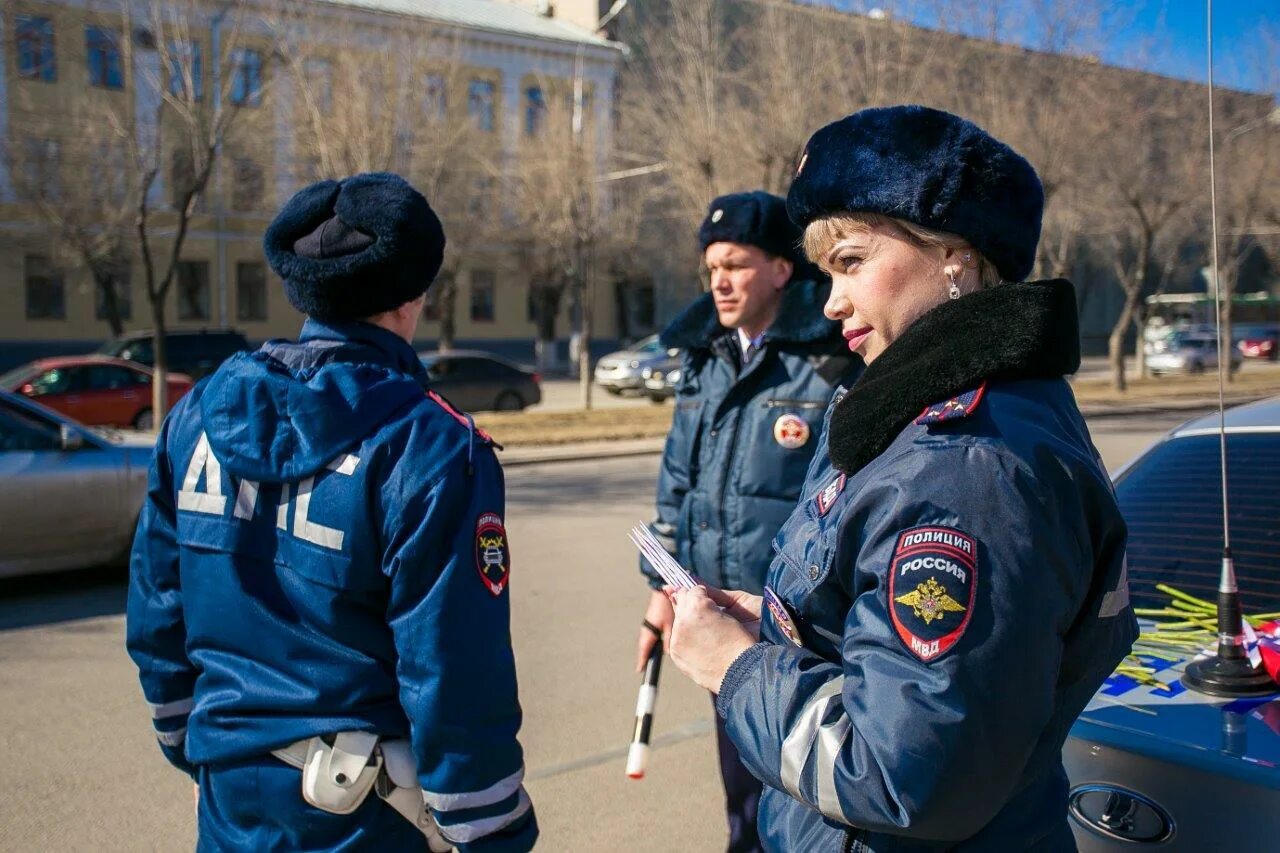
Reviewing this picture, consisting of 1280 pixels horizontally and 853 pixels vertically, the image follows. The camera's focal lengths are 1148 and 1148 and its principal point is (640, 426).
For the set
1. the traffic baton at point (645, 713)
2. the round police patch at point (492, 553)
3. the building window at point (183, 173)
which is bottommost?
the traffic baton at point (645, 713)

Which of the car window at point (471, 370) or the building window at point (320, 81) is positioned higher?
the building window at point (320, 81)

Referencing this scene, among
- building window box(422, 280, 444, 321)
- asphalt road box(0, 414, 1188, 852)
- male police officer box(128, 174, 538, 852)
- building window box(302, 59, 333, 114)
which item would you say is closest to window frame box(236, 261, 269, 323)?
building window box(422, 280, 444, 321)

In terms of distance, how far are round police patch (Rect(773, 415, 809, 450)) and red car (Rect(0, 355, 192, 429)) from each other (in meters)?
18.2

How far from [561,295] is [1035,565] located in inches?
1703

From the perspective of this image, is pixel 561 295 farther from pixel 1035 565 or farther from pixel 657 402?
pixel 1035 565

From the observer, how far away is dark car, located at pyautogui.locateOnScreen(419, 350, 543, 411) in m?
23.3

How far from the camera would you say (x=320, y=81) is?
18.0 metres

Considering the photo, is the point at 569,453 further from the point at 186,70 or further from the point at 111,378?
the point at 111,378

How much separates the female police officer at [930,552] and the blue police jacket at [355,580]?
1.31 ft

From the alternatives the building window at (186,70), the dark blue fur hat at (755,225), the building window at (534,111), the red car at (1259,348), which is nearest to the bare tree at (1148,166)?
the building window at (534,111)

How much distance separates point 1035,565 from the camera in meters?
1.41

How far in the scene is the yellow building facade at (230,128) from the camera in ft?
50.4

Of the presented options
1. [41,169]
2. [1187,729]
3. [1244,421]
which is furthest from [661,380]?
[1187,729]

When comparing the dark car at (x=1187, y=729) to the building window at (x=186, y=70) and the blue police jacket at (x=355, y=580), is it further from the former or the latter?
the building window at (x=186, y=70)
